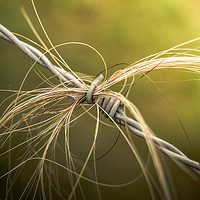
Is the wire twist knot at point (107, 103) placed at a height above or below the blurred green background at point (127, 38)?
below

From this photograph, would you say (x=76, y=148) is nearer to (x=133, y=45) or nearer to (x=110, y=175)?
(x=110, y=175)

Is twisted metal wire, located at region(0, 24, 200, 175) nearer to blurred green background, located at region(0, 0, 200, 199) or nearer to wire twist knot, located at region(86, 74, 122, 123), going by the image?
wire twist knot, located at region(86, 74, 122, 123)

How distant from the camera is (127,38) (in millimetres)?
620

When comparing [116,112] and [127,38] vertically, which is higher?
[127,38]

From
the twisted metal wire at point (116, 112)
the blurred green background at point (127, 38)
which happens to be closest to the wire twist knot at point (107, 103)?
the twisted metal wire at point (116, 112)

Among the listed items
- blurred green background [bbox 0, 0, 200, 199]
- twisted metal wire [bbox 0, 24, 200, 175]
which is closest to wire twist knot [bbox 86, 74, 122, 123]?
twisted metal wire [bbox 0, 24, 200, 175]

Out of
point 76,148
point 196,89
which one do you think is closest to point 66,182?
point 76,148

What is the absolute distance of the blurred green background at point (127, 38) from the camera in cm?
61

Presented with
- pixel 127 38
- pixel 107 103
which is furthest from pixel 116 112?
pixel 127 38

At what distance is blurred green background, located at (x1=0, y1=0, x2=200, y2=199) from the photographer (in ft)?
1.99

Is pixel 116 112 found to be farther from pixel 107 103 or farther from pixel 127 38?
pixel 127 38

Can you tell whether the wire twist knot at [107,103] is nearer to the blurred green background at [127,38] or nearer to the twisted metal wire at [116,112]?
the twisted metal wire at [116,112]

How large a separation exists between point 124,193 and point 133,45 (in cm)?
38

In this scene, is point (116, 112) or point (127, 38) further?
point (127, 38)
